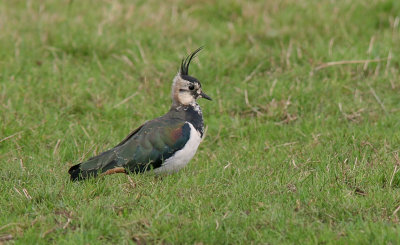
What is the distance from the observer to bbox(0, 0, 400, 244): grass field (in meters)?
5.23

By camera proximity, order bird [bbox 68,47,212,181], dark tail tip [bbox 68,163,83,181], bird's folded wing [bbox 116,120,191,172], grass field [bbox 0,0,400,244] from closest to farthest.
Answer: grass field [bbox 0,0,400,244] < dark tail tip [bbox 68,163,83,181] < bird [bbox 68,47,212,181] < bird's folded wing [bbox 116,120,191,172]

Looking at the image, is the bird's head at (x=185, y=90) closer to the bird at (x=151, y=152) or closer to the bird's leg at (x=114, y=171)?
the bird at (x=151, y=152)

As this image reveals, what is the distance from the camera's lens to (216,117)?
340 inches

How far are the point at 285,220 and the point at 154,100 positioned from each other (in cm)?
405

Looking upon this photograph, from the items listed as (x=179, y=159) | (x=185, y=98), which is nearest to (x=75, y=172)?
(x=179, y=159)

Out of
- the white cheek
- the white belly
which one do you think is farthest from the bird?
the white cheek

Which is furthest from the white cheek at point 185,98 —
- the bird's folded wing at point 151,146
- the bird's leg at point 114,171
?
the bird's leg at point 114,171

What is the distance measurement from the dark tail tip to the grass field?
0.32 ft

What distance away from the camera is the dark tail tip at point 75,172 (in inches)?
241

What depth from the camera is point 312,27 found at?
10.5 meters

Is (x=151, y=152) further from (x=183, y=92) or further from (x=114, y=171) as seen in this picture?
(x=183, y=92)

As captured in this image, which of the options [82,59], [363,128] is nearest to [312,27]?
[363,128]

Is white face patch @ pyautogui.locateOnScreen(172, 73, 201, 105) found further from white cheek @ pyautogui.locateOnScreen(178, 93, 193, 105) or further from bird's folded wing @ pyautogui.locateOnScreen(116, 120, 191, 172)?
bird's folded wing @ pyautogui.locateOnScreen(116, 120, 191, 172)

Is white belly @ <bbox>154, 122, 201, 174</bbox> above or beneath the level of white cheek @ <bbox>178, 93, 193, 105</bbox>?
beneath
